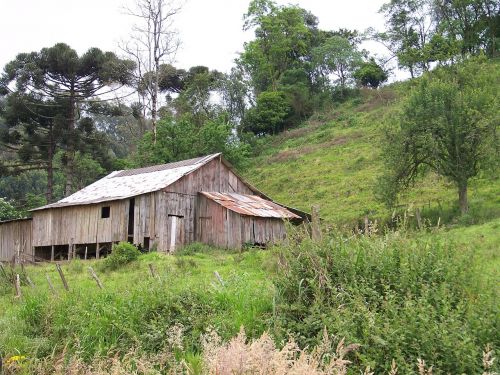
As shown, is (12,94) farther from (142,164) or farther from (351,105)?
(351,105)

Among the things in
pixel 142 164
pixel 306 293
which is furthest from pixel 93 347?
pixel 142 164

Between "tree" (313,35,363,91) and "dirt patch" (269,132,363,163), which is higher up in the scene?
"tree" (313,35,363,91)

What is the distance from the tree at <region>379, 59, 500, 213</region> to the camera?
2445cm

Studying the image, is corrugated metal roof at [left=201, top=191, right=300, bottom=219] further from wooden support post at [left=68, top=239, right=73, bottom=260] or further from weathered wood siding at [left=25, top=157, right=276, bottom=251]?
wooden support post at [left=68, top=239, right=73, bottom=260]

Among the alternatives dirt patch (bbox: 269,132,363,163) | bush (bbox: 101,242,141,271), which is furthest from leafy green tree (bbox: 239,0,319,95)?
bush (bbox: 101,242,141,271)

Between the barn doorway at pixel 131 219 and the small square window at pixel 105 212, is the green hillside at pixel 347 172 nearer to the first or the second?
the barn doorway at pixel 131 219

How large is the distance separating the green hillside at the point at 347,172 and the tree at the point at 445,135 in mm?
1125

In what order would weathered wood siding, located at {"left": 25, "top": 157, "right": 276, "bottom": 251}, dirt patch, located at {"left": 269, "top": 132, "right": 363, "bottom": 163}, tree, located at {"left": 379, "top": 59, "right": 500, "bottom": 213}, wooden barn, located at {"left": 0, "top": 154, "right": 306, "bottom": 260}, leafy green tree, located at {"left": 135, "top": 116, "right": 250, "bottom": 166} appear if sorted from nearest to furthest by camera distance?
tree, located at {"left": 379, "top": 59, "right": 500, "bottom": 213}
weathered wood siding, located at {"left": 25, "top": 157, "right": 276, "bottom": 251}
wooden barn, located at {"left": 0, "top": 154, "right": 306, "bottom": 260}
leafy green tree, located at {"left": 135, "top": 116, "right": 250, "bottom": 166}
dirt patch, located at {"left": 269, "top": 132, "right": 363, "bottom": 163}

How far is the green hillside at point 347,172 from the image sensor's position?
2752 cm

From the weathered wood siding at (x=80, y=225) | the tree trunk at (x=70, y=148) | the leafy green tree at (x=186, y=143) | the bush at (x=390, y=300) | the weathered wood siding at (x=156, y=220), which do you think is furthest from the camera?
the tree trunk at (x=70, y=148)

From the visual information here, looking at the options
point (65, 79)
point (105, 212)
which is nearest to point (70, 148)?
point (65, 79)

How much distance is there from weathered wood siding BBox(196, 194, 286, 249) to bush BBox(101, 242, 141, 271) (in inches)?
228

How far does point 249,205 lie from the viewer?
3014 centimetres

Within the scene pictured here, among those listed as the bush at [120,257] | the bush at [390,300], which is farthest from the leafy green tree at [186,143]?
the bush at [390,300]
